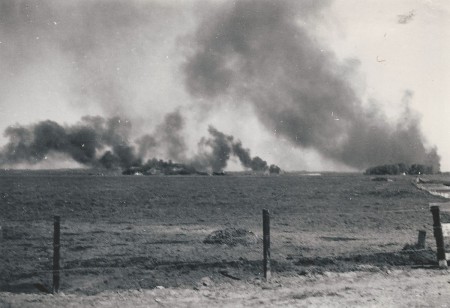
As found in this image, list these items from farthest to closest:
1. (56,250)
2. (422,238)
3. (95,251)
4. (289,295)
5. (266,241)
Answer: (95,251) → (422,238) → (266,241) → (56,250) → (289,295)

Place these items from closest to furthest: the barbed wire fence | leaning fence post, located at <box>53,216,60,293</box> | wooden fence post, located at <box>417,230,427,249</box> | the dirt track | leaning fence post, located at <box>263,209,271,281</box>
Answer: the dirt track < leaning fence post, located at <box>53,216,60,293</box> < leaning fence post, located at <box>263,209,271,281</box> < the barbed wire fence < wooden fence post, located at <box>417,230,427,249</box>

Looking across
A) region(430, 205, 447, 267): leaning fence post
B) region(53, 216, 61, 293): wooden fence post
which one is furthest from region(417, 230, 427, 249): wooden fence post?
region(53, 216, 61, 293): wooden fence post

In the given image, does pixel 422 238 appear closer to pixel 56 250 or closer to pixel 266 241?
pixel 266 241

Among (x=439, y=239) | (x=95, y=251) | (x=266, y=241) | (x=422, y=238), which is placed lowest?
(x=95, y=251)

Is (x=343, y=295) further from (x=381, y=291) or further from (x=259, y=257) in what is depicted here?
(x=259, y=257)

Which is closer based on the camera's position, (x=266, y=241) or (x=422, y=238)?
(x=266, y=241)

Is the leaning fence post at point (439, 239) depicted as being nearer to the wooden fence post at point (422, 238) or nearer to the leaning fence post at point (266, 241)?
the wooden fence post at point (422, 238)

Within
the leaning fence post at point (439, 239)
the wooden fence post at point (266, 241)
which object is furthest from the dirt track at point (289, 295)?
the leaning fence post at point (439, 239)

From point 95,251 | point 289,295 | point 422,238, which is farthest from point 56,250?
point 422,238

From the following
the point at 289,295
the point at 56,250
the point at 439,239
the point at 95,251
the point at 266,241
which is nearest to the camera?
the point at 289,295

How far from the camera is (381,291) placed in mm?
7793

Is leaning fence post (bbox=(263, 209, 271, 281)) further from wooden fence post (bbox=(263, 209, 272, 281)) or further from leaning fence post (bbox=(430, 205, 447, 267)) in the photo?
leaning fence post (bbox=(430, 205, 447, 267))

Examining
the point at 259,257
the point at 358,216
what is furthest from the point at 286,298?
the point at 358,216

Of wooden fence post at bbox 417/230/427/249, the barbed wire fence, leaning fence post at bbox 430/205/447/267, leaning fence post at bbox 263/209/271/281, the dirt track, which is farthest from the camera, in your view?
wooden fence post at bbox 417/230/427/249
